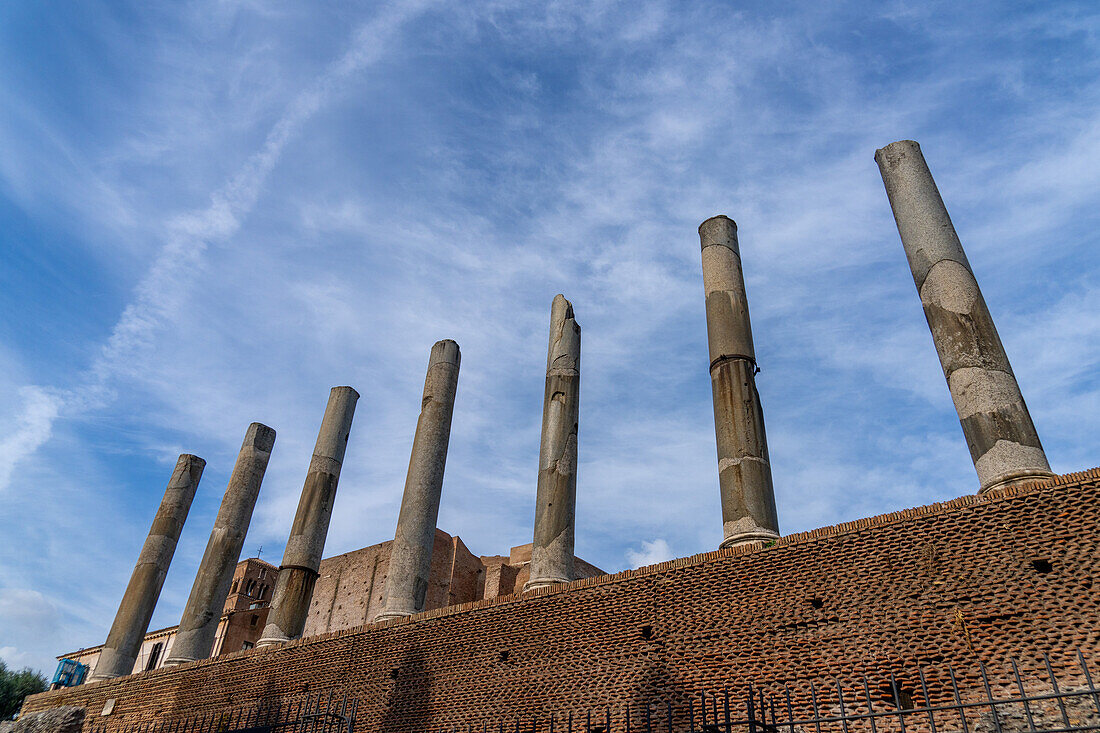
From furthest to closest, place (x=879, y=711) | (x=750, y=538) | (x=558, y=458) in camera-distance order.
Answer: (x=558, y=458), (x=750, y=538), (x=879, y=711)

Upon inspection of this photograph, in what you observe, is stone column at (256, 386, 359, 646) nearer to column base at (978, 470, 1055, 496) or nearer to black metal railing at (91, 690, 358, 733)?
black metal railing at (91, 690, 358, 733)

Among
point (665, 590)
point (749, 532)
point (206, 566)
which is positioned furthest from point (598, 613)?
point (206, 566)

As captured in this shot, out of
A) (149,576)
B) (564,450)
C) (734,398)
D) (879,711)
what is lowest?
(879,711)

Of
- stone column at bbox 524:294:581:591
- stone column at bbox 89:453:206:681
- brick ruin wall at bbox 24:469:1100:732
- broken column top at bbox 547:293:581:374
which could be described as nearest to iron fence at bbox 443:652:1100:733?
brick ruin wall at bbox 24:469:1100:732

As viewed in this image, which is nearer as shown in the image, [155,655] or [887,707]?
[887,707]

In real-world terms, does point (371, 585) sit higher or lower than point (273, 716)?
higher

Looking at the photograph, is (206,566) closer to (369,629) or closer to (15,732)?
(15,732)

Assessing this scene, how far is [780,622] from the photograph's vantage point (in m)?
7.11

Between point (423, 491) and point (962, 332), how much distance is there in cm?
820

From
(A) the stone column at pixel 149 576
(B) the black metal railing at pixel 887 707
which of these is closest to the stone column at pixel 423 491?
(B) the black metal railing at pixel 887 707

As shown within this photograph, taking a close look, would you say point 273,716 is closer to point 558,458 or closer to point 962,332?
point 558,458

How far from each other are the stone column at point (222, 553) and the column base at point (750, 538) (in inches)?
386

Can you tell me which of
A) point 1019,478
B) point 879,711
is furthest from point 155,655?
point 1019,478

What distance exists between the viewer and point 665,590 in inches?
320
